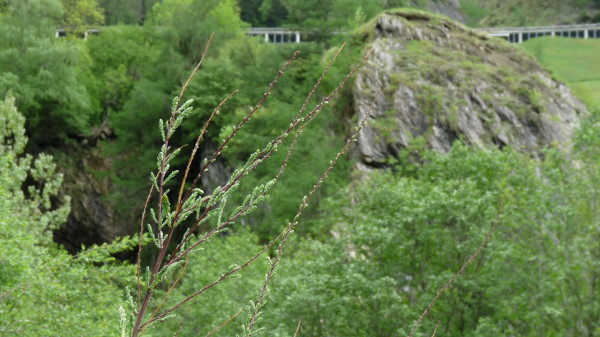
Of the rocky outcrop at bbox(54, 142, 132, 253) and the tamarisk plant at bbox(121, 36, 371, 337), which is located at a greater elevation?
the tamarisk plant at bbox(121, 36, 371, 337)

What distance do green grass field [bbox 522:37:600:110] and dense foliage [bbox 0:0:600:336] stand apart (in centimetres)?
3583

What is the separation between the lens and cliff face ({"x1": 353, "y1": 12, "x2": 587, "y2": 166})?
118ft

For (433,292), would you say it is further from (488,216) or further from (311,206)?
(311,206)

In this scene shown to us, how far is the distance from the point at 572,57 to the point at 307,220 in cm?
6266

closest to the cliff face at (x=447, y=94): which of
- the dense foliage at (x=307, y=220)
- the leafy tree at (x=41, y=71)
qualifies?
the dense foliage at (x=307, y=220)

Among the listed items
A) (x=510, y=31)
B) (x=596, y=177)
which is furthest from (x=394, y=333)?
(x=510, y=31)

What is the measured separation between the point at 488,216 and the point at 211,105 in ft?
68.5

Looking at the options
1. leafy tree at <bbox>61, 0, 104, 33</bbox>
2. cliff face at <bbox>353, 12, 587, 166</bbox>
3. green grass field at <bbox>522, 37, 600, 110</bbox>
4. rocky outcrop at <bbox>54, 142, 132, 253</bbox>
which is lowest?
green grass field at <bbox>522, 37, 600, 110</bbox>

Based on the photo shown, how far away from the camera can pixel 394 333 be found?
18.8m

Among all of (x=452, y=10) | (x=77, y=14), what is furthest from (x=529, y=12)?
(x=77, y=14)

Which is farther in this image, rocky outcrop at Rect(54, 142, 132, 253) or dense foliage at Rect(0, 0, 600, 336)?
rocky outcrop at Rect(54, 142, 132, 253)

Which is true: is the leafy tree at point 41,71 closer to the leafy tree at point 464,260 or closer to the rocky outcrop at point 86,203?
the rocky outcrop at point 86,203

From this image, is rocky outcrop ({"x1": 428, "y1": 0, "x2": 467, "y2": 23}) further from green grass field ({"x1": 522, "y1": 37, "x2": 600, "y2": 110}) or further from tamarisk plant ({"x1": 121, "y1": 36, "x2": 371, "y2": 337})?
tamarisk plant ({"x1": 121, "y1": 36, "x2": 371, "y2": 337})

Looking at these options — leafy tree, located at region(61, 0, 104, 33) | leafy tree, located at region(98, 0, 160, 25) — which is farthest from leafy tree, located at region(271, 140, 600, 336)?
leafy tree, located at region(98, 0, 160, 25)
